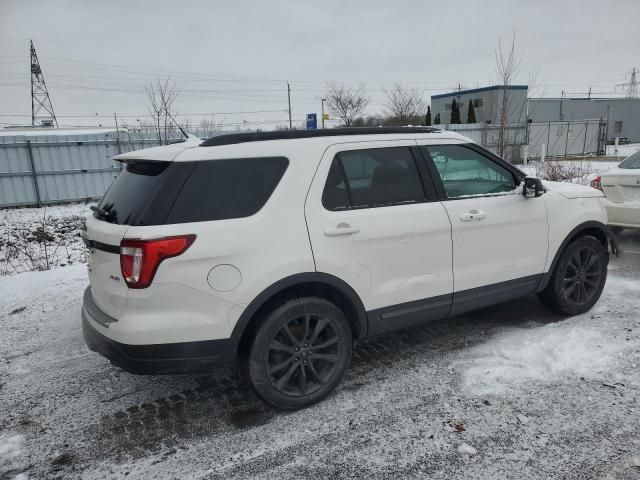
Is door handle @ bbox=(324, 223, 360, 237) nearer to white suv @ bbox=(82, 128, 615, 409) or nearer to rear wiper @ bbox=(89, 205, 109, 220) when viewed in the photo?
white suv @ bbox=(82, 128, 615, 409)

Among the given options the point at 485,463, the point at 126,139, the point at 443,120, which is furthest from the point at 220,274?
the point at 443,120

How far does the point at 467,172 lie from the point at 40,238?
Answer: 9552 mm

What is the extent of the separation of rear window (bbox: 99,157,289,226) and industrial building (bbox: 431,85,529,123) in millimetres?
19469

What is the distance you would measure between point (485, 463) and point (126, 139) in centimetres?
1758

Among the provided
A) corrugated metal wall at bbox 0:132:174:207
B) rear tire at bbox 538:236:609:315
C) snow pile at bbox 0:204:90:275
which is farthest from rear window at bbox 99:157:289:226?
corrugated metal wall at bbox 0:132:174:207

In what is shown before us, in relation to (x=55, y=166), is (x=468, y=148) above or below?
above

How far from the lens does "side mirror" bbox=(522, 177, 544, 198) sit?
13.3 ft

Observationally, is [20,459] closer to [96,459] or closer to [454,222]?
[96,459]

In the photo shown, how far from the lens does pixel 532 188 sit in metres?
4.10

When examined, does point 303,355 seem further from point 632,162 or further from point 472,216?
point 632,162

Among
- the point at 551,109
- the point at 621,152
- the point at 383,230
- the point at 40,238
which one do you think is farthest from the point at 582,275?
the point at 551,109

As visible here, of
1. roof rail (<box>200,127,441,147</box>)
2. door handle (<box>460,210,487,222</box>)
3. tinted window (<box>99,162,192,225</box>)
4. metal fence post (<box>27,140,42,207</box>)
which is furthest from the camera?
metal fence post (<box>27,140,42,207</box>)

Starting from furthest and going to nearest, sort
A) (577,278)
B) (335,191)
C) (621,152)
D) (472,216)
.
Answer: (621,152) → (577,278) → (472,216) → (335,191)

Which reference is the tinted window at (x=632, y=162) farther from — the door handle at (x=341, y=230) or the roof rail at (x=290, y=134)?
the door handle at (x=341, y=230)
